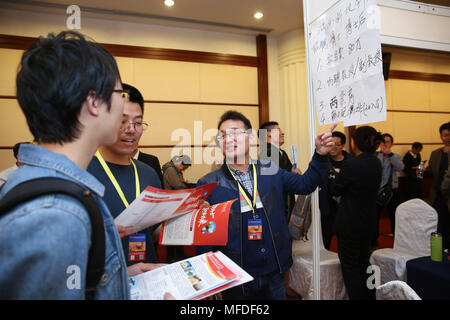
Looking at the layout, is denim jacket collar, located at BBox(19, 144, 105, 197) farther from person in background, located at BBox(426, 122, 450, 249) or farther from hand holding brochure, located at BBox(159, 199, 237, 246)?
person in background, located at BBox(426, 122, 450, 249)

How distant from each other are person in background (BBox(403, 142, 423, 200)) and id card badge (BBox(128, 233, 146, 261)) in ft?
17.9

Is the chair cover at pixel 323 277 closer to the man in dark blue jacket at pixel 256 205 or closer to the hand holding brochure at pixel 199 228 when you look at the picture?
the man in dark blue jacket at pixel 256 205

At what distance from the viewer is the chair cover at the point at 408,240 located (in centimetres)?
211

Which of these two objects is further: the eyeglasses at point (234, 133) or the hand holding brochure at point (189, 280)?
the eyeglasses at point (234, 133)

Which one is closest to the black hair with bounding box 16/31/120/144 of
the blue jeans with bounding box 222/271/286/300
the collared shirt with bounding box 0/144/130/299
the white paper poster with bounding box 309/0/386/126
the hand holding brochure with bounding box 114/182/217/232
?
the collared shirt with bounding box 0/144/130/299

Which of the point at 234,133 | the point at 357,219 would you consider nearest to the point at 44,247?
the point at 234,133

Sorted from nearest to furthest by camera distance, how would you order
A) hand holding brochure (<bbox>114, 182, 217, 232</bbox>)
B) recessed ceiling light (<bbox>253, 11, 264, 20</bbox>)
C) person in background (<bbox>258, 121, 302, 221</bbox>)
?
hand holding brochure (<bbox>114, 182, 217, 232</bbox>), person in background (<bbox>258, 121, 302, 221</bbox>), recessed ceiling light (<bbox>253, 11, 264, 20</bbox>)

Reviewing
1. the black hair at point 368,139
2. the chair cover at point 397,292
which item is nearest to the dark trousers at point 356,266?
the black hair at point 368,139

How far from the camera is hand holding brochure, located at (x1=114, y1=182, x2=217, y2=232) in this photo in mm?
844

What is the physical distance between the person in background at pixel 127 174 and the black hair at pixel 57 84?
18.7 inches

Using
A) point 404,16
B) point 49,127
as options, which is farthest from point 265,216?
point 404,16

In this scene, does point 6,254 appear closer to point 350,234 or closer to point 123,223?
point 123,223

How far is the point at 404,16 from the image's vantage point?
1.68 m

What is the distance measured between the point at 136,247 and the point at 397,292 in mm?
928
